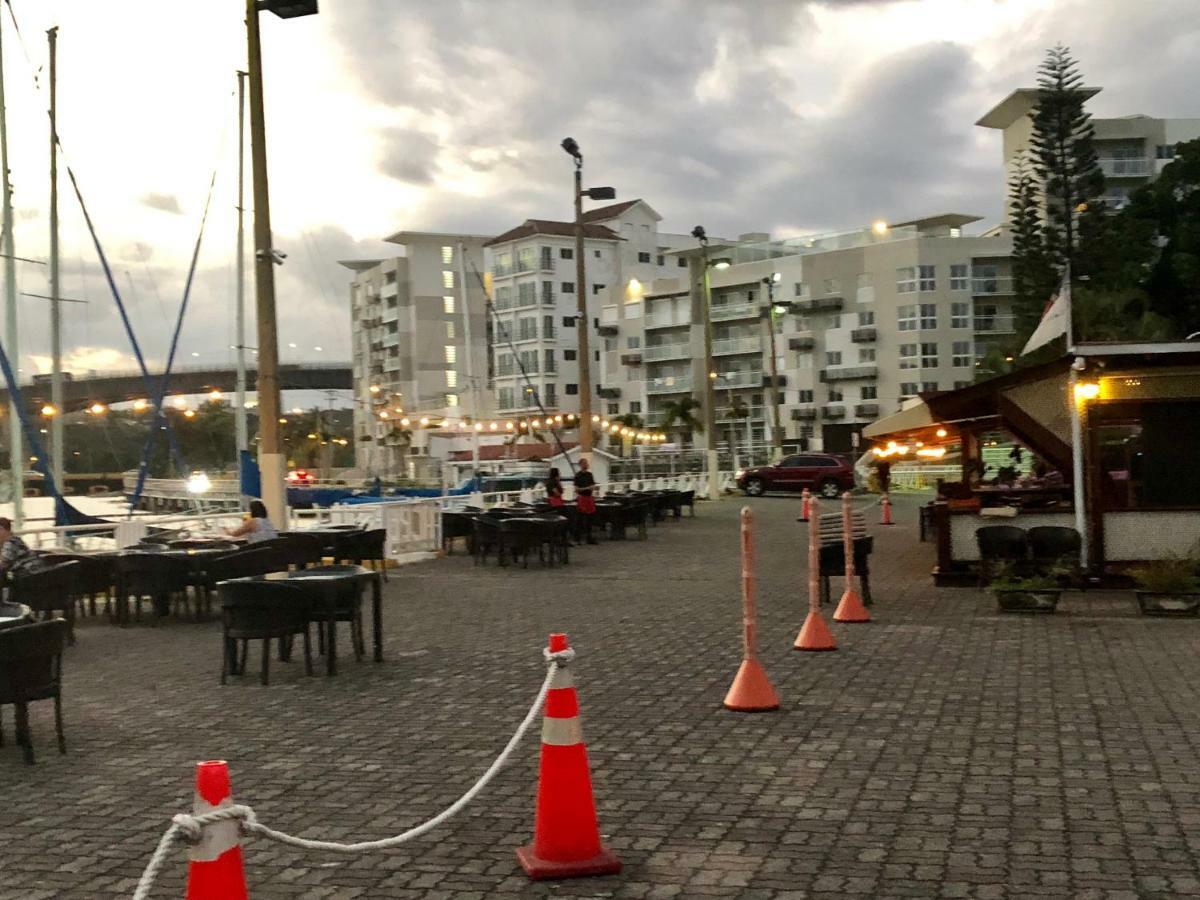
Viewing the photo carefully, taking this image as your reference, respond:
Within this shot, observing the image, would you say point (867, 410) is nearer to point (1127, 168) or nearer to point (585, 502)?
point (1127, 168)

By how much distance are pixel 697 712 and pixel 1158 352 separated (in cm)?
912

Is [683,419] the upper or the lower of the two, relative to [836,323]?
lower

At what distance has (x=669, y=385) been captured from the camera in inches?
3885

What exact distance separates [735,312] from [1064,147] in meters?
36.8

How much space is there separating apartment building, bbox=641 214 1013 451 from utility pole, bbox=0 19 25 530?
57.6m

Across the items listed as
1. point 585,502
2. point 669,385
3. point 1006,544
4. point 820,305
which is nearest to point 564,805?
point 1006,544

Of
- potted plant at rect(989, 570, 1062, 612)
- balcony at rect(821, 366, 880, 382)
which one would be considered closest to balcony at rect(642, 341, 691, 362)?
balcony at rect(821, 366, 880, 382)

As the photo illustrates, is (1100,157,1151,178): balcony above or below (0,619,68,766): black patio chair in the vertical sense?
above

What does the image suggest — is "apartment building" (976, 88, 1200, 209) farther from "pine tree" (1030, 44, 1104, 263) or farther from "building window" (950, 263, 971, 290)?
"pine tree" (1030, 44, 1104, 263)

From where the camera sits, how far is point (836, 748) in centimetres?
A: 721

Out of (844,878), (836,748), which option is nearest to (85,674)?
(836,748)

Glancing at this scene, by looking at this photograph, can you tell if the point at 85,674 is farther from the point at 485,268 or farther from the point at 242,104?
the point at 485,268

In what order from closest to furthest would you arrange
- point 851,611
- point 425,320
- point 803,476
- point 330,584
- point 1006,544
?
1. point 330,584
2. point 851,611
3. point 1006,544
4. point 803,476
5. point 425,320

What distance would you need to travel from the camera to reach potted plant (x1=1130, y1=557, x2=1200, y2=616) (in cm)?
1266
